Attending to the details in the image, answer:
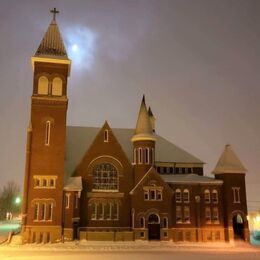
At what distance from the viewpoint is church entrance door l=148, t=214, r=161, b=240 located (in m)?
55.5

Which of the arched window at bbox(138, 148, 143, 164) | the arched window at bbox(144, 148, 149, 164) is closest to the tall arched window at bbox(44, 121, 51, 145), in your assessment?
the arched window at bbox(138, 148, 143, 164)

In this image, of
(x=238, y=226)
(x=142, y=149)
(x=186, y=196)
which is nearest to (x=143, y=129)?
(x=142, y=149)

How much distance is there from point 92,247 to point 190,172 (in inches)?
937

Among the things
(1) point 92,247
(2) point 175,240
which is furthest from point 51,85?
(2) point 175,240

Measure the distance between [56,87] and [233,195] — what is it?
29736 millimetres

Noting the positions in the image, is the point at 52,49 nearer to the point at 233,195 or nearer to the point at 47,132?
the point at 47,132

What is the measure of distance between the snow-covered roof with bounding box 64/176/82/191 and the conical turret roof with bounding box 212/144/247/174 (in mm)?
20387

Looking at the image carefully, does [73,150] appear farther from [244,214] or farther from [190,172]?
[244,214]

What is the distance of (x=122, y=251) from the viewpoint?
42.3m

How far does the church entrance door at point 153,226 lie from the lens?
5553 cm

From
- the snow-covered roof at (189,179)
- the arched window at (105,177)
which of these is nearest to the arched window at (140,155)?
the arched window at (105,177)

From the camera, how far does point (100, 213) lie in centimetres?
5622

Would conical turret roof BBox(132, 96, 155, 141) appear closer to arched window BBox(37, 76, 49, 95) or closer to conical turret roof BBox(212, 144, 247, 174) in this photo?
conical turret roof BBox(212, 144, 247, 174)

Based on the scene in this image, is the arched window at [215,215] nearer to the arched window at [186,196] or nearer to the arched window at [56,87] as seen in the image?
the arched window at [186,196]
